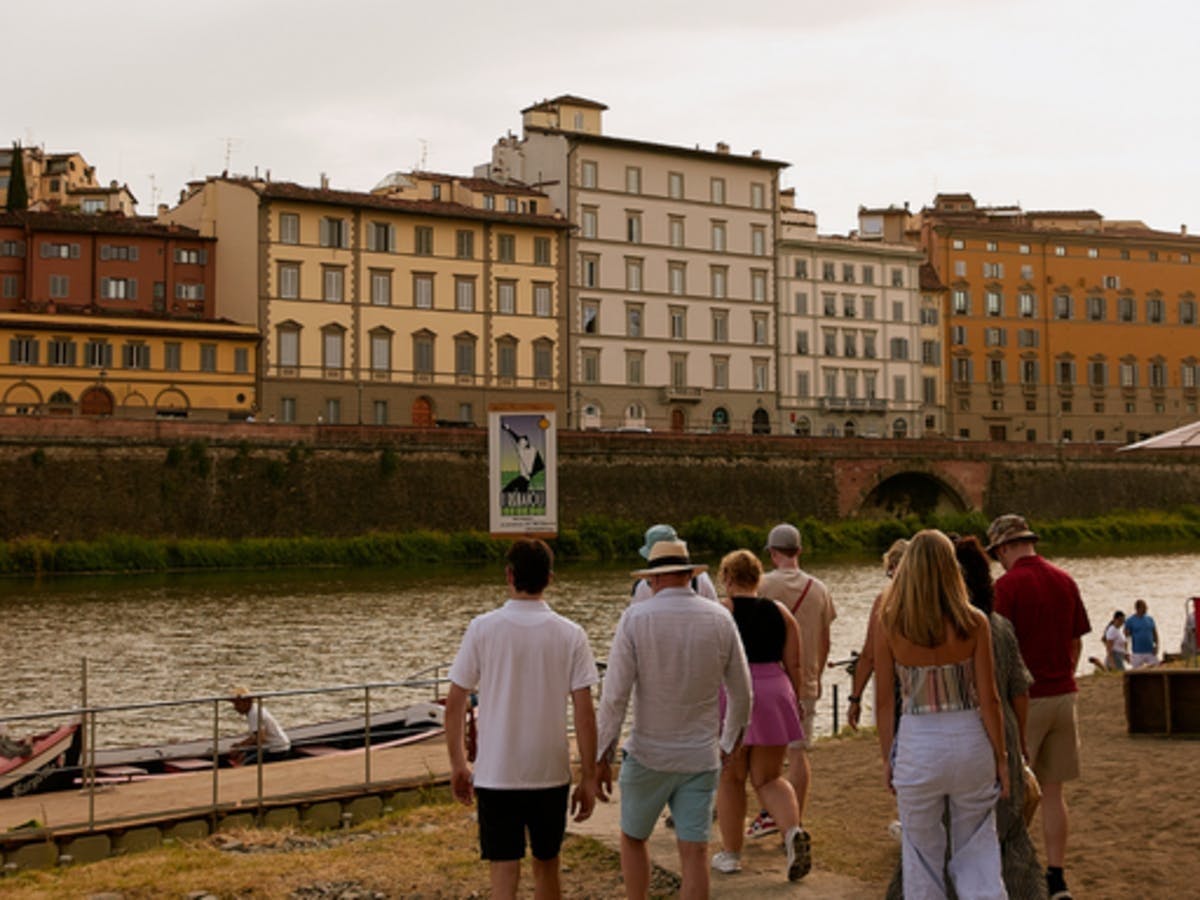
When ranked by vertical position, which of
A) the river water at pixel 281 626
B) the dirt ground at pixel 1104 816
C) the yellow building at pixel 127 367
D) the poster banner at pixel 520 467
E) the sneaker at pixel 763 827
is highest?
the yellow building at pixel 127 367

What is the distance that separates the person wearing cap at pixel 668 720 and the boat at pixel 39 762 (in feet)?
23.4

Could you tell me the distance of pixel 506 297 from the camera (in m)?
62.1

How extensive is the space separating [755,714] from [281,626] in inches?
993

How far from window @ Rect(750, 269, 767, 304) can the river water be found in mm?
23239

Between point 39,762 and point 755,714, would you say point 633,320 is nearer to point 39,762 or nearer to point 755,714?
point 39,762

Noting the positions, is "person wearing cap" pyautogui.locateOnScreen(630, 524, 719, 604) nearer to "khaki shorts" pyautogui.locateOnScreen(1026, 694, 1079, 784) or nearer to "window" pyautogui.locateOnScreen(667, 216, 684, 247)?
"khaki shorts" pyautogui.locateOnScreen(1026, 694, 1079, 784)

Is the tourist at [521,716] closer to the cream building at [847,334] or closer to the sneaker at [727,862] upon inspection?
the sneaker at [727,862]

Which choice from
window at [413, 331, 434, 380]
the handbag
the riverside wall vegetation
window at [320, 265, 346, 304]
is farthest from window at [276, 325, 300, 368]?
the handbag

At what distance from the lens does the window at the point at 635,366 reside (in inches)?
2576

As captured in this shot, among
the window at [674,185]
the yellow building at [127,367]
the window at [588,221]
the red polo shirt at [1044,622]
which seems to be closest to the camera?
the red polo shirt at [1044,622]

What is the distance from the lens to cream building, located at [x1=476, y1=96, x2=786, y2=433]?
6456 centimetres

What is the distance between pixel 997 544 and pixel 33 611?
30.2 metres

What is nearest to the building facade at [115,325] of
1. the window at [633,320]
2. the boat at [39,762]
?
the window at [633,320]

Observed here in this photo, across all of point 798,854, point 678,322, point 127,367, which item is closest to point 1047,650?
point 798,854
